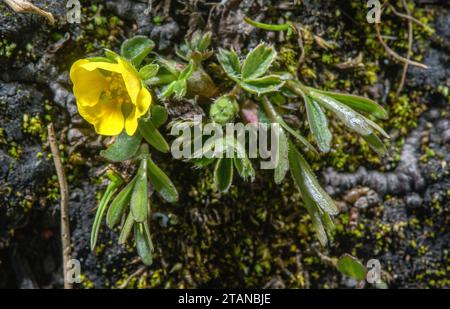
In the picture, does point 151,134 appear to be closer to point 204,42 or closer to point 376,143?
point 204,42

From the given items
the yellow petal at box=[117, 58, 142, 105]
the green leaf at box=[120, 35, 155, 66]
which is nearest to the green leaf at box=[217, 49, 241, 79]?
the green leaf at box=[120, 35, 155, 66]

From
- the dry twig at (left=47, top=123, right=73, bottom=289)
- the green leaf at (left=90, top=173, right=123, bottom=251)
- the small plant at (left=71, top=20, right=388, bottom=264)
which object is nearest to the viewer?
the small plant at (left=71, top=20, right=388, bottom=264)

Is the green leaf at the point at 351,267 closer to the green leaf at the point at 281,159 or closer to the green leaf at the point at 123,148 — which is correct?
the green leaf at the point at 281,159

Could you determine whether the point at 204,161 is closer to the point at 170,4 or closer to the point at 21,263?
the point at 170,4

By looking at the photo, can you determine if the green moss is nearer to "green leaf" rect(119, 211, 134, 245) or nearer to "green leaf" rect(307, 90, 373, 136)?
"green leaf" rect(119, 211, 134, 245)

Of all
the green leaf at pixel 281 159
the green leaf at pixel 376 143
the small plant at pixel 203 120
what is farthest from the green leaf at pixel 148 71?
the green leaf at pixel 376 143

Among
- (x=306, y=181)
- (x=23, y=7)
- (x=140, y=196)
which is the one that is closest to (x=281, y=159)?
(x=306, y=181)
